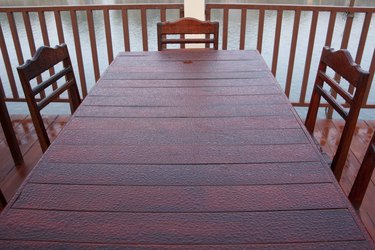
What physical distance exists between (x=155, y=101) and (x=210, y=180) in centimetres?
65

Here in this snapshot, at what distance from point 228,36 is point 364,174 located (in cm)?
399

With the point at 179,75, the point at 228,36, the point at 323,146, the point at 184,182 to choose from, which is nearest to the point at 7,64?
the point at 179,75

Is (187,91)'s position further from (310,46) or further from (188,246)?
(310,46)

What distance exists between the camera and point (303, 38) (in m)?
5.60

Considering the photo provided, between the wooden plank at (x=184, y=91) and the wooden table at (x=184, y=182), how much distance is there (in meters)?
0.01

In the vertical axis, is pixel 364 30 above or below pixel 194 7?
below

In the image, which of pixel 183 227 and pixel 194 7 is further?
pixel 194 7

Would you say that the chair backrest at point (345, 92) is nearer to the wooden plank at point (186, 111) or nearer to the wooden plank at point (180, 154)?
the wooden plank at point (186, 111)

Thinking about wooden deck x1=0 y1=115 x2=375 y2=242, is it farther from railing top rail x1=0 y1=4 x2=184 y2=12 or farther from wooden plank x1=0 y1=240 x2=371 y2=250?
wooden plank x1=0 y1=240 x2=371 y2=250

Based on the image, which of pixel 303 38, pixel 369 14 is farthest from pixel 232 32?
pixel 369 14

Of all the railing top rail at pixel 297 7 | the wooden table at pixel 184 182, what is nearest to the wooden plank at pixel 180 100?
the wooden table at pixel 184 182

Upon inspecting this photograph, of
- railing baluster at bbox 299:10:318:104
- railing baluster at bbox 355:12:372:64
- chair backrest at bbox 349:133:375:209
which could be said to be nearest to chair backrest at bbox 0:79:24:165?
chair backrest at bbox 349:133:375:209

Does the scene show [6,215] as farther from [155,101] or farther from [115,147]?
[155,101]

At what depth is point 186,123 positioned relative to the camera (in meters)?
1.30
